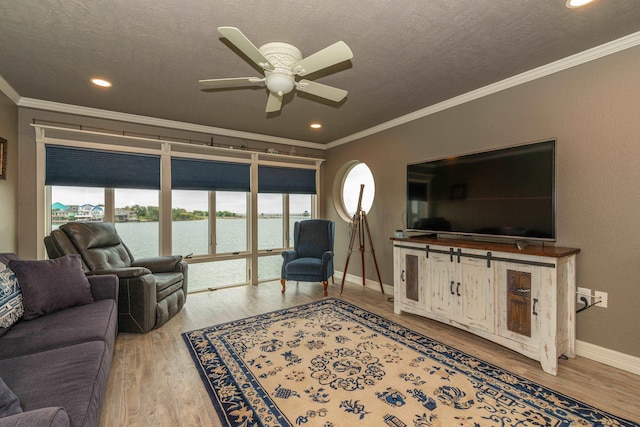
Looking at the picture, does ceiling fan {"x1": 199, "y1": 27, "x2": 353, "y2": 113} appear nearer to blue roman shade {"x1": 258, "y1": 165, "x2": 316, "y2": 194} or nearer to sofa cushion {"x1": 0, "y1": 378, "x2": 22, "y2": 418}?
sofa cushion {"x1": 0, "y1": 378, "x2": 22, "y2": 418}

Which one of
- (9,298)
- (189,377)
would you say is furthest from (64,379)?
(9,298)

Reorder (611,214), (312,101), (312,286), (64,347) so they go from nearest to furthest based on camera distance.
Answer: (64,347)
(611,214)
(312,101)
(312,286)

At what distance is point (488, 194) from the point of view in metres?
2.77

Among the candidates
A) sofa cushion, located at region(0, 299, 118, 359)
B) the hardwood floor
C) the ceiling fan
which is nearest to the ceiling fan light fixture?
the ceiling fan

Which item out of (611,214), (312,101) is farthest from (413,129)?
(611,214)

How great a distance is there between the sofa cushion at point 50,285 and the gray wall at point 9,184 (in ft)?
3.91

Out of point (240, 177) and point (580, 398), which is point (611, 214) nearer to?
point (580, 398)

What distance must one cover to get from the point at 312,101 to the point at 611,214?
2.96 m

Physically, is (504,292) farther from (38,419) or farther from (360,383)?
(38,419)

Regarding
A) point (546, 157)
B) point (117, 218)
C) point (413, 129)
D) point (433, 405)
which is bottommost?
point (433, 405)

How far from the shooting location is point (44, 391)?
1214 millimetres

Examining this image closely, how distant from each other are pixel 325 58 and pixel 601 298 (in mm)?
2864

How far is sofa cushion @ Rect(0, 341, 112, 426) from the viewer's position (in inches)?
45.6

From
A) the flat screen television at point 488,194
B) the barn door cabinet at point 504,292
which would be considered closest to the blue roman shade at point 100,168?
the flat screen television at point 488,194
